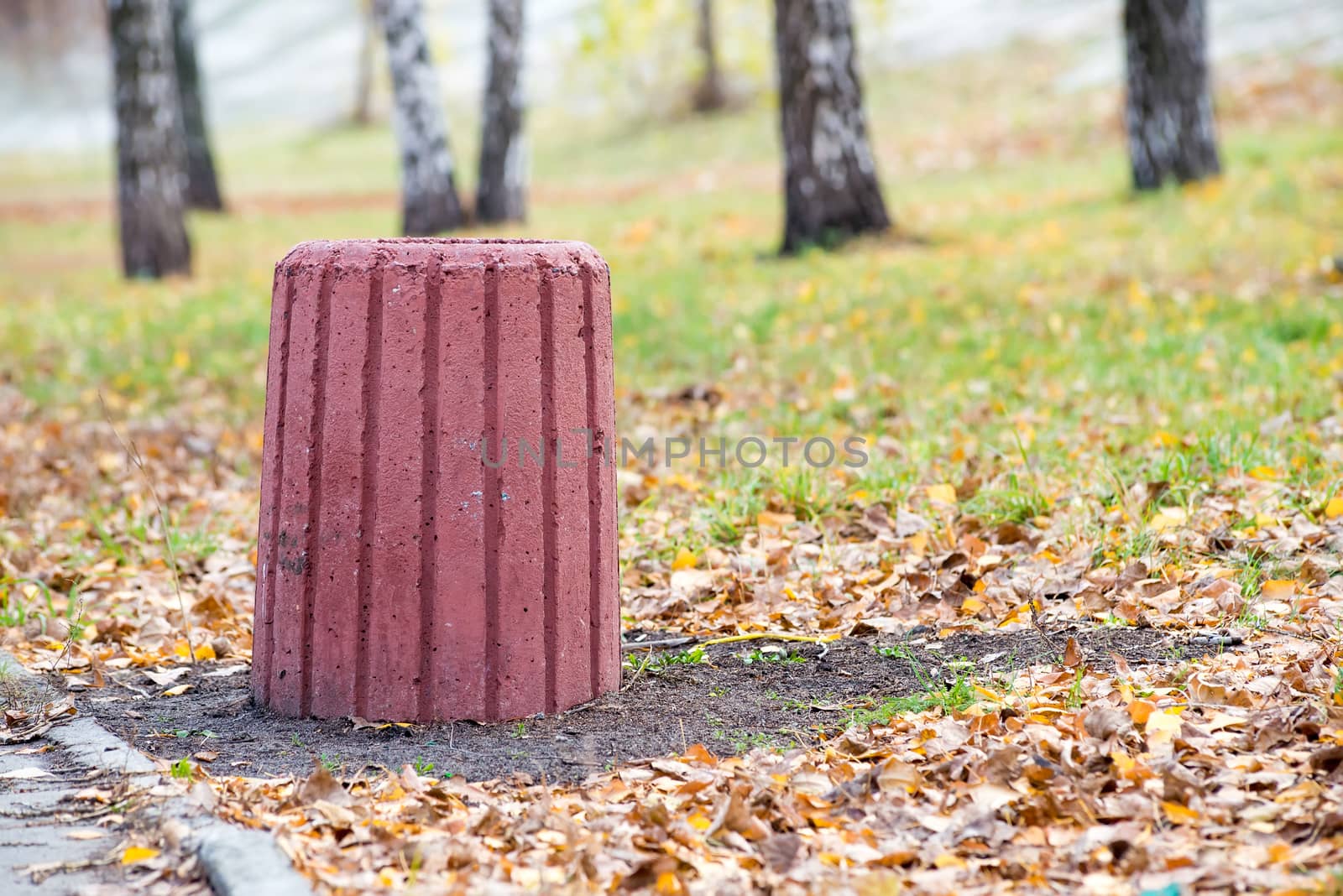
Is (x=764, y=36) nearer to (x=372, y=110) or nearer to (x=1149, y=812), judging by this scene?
(x=372, y=110)

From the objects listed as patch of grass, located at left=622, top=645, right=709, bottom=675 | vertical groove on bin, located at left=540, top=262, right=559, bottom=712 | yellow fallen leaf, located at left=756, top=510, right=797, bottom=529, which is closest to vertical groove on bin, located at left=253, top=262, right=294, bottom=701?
vertical groove on bin, located at left=540, top=262, right=559, bottom=712

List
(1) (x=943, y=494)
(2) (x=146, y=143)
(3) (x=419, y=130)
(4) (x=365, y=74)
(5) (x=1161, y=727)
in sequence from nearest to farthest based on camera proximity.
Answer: (5) (x=1161, y=727), (1) (x=943, y=494), (2) (x=146, y=143), (3) (x=419, y=130), (4) (x=365, y=74)

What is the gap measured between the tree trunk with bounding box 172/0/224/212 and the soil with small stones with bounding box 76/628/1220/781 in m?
17.5

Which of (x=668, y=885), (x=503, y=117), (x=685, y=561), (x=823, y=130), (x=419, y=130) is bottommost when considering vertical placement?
(x=668, y=885)

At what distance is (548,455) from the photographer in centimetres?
297

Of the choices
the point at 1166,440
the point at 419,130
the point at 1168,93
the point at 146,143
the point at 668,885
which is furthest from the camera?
the point at 419,130

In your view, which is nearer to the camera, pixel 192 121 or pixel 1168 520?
pixel 1168 520

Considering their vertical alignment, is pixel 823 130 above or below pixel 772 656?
above

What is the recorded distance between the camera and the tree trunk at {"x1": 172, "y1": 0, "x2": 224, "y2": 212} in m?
19.4

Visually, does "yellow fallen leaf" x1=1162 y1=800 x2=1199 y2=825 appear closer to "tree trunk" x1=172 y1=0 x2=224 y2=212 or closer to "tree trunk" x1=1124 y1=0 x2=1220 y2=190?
"tree trunk" x1=1124 y1=0 x2=1220 y2=190

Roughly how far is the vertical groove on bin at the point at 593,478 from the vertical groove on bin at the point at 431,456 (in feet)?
1.12

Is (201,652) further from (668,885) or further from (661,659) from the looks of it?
(668,885)

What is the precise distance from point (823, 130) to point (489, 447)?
7.77 m

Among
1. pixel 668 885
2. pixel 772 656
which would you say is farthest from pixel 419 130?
pixel 668 885
